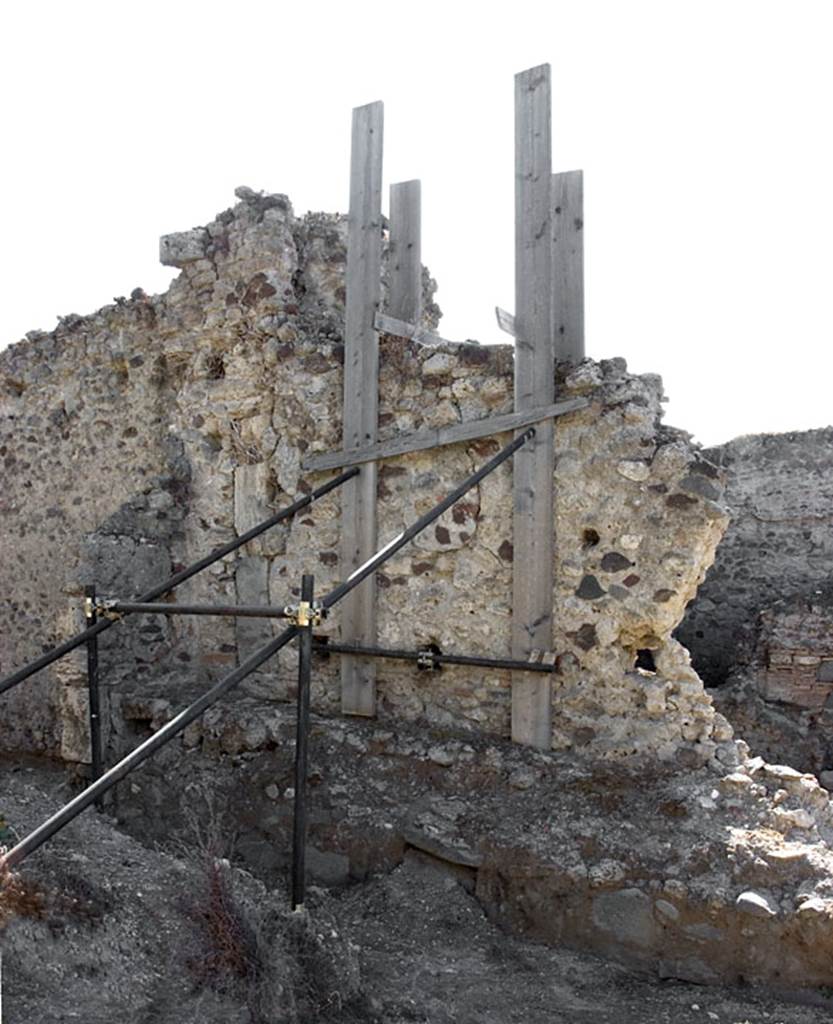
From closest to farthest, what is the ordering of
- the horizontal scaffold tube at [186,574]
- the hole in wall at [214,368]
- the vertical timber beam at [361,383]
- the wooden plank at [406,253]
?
the horizontal scaffold tube at [186,574], the vertical timber beam at [361,383], the wooden plank at [406,253], the hole in wall at [214,368]

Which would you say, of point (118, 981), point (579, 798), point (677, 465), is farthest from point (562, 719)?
point (118, 981)

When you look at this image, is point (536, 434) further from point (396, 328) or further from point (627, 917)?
point (627, 917)

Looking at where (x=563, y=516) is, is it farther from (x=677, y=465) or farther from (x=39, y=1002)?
(x=39, y=1002)

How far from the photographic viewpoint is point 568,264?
501 cm

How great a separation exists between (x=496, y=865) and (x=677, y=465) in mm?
2159

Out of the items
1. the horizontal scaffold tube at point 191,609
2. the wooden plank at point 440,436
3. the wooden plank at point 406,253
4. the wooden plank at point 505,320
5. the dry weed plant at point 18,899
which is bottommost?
the dry weed plant at point 18,899

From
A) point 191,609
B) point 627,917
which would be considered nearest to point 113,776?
point 191,609

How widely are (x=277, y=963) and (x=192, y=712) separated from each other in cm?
103

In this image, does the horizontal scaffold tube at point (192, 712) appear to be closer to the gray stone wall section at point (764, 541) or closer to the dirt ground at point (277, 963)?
the dirt ground at point (277, 963)

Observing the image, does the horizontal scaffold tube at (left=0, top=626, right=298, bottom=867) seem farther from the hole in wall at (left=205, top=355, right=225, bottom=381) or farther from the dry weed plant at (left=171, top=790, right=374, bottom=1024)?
the hole in wall at (left=205, top=355, right=225, bottom=381)

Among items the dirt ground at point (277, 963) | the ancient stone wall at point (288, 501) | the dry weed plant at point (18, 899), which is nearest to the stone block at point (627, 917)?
the dirt ground at point (277, 963)

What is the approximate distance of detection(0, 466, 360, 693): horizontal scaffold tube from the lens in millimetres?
4426

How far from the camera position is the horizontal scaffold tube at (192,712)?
A: 10.9ft

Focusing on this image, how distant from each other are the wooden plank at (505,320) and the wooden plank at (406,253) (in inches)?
40.2
